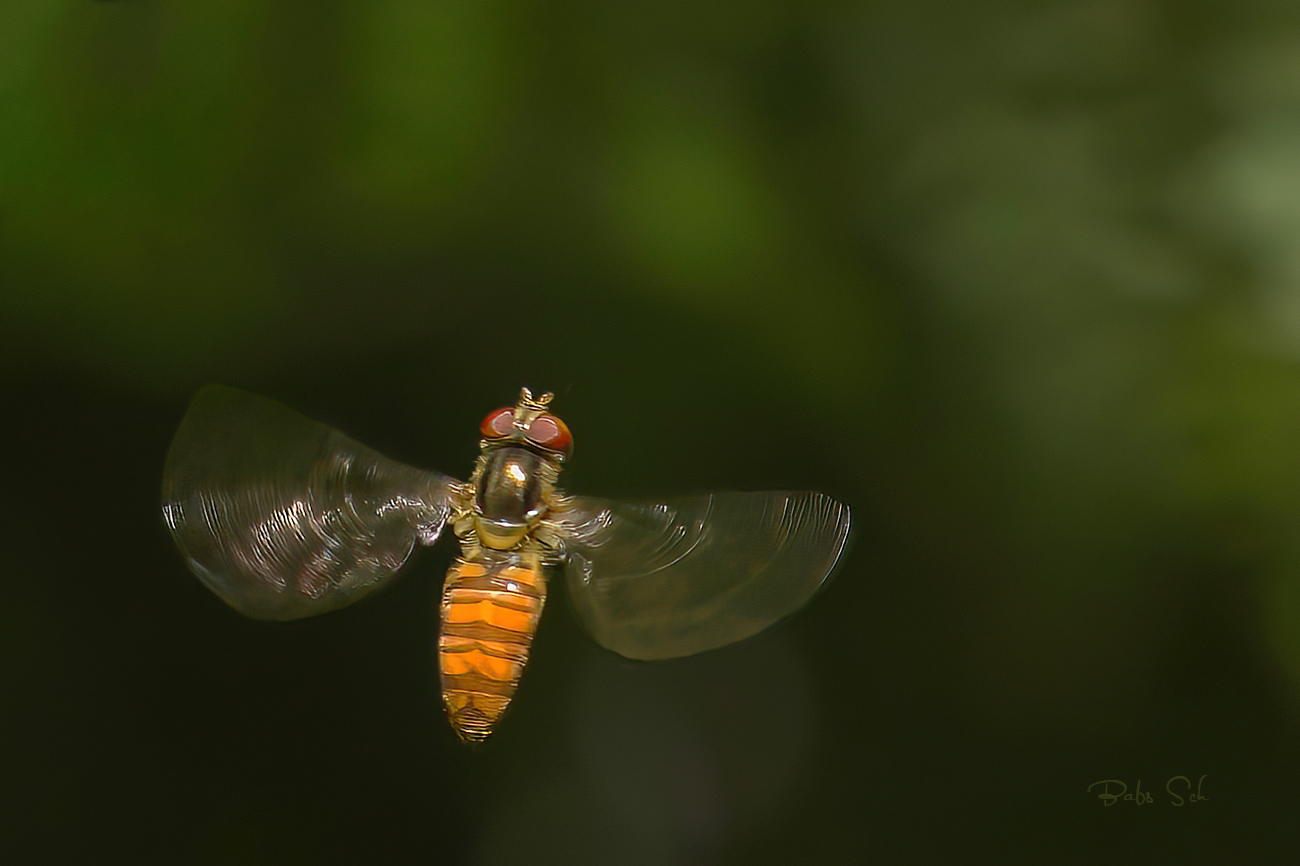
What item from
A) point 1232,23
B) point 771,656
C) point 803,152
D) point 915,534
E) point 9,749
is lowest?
point 9,749

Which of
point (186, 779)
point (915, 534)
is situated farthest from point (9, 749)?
point (915, 534)

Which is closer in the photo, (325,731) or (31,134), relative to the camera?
(325,731)

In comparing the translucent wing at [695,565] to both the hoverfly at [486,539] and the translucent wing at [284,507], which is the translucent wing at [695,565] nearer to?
the hoverfly at [486,539]

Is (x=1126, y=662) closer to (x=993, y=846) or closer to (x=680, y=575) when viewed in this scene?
(x=993, y=846)

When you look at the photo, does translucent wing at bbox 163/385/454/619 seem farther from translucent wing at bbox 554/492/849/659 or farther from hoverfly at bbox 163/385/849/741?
translucent wing at bbox 554/492/849/659

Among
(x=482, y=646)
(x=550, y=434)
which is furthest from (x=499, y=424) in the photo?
(x=482, y=646)

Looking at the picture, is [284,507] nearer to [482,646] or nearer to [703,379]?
[482,646]

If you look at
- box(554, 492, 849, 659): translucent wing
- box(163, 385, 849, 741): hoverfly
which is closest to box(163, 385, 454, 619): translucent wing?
box(163, 385, 849, 741): hoverfly
